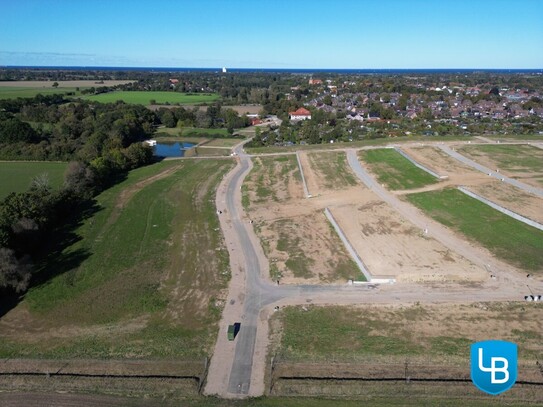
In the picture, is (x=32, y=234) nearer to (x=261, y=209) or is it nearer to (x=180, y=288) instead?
(x=180, y=288)

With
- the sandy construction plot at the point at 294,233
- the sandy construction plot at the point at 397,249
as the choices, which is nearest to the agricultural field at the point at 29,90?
the sandy construction plot at the point at 294,233

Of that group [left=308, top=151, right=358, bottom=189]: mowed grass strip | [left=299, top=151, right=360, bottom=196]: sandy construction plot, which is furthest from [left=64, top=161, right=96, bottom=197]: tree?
[left=308, top=151, right=358, bottom=189]: mowed grass strip

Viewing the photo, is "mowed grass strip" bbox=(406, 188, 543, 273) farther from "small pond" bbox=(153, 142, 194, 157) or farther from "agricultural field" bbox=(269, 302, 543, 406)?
"small pond" bbox=(153, 142, 194, 157)

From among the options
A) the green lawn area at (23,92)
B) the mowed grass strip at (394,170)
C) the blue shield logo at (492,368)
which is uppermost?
the green lawn area at (23,92)

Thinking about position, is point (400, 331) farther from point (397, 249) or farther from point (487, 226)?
point (487, 226)

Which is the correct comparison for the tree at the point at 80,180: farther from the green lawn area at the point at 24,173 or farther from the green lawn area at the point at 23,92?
the green lawn area at the point at 23,92

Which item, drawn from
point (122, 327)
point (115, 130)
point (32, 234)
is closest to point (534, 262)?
point (122, 327)

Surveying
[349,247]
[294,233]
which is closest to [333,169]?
[294,233]
